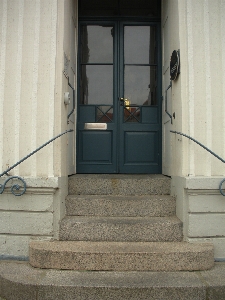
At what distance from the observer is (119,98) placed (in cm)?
490

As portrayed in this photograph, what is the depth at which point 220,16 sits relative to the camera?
3.62 m

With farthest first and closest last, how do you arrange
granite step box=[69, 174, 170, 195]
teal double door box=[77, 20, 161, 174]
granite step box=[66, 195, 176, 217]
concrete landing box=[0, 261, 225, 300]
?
teal double door box=[77, 20, 161, 174] < granite step box=[69, 174, 170, 195] < granite step box=[66, 195, 176, 217] < concrete landing box=[0, 261, 225, 300]

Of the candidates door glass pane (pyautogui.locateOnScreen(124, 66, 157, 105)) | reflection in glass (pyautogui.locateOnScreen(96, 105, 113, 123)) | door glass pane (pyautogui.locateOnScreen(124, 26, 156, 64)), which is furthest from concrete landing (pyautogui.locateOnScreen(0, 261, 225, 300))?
door glass pane (pyautogui.locateOnScreen(124, 26, 156, 64))

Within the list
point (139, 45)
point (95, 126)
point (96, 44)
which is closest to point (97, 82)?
point (96, 44)

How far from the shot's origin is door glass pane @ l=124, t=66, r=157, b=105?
495cm

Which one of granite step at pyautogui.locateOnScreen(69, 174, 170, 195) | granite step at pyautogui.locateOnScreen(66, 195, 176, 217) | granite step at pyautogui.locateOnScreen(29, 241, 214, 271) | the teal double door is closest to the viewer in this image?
granite step at pyautogui.locateOnScreen(29, 241, 214, 271)

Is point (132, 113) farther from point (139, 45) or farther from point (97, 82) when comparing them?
point (139, 45)

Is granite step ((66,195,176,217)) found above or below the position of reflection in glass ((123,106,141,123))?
below

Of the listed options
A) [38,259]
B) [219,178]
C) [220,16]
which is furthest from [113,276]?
[220,16]

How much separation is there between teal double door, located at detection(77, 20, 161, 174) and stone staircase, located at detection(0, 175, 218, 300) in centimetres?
71

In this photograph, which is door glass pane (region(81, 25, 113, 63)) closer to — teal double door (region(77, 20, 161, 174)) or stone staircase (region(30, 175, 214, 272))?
teal double door (region(77, 20, 161, 174))

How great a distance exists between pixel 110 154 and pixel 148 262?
2.11 metres

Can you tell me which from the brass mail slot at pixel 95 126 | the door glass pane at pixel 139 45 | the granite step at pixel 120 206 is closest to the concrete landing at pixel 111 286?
the granite step at pixel 120 206

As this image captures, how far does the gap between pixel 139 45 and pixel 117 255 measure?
11.5 ft
